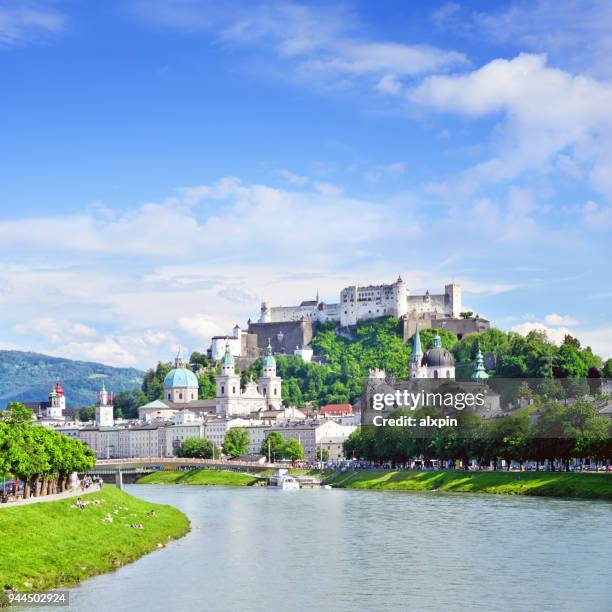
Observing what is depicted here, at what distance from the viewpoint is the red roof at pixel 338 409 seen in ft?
490

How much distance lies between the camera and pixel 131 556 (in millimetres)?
41562

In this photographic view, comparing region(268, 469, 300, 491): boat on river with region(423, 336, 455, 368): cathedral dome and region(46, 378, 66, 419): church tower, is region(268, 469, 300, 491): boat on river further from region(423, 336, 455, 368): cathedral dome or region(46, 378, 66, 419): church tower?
region(46, 378, 66, 419): church tower

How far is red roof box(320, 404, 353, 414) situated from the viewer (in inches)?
5886

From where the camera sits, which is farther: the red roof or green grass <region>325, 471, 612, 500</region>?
the red roof

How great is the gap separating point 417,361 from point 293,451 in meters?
28.1

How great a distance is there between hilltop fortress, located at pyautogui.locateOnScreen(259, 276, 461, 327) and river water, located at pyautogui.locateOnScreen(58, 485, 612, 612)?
100814 mm

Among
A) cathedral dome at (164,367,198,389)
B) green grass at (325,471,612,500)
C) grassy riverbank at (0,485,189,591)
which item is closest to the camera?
grassy riverbank at (0,485,189,591)

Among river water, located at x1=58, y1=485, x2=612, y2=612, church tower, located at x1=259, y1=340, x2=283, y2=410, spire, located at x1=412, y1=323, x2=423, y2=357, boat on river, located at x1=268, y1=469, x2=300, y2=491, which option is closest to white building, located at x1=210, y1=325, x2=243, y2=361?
church tower, located at x1=259, y1=340, x2=283, y2=410

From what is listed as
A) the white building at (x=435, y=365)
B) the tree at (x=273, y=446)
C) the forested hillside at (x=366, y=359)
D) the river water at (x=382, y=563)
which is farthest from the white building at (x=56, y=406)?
the river water at (x=382, y=563)

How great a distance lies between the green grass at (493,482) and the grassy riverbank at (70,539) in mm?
22891

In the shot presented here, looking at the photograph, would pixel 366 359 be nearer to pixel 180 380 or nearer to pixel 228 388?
pixel 228 388

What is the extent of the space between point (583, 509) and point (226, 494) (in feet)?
110

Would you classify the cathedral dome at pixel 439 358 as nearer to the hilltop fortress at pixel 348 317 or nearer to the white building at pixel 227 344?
the hilltop fortress at pixel 348 317

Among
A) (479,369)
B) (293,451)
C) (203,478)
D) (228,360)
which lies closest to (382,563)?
Result: (203,478)
